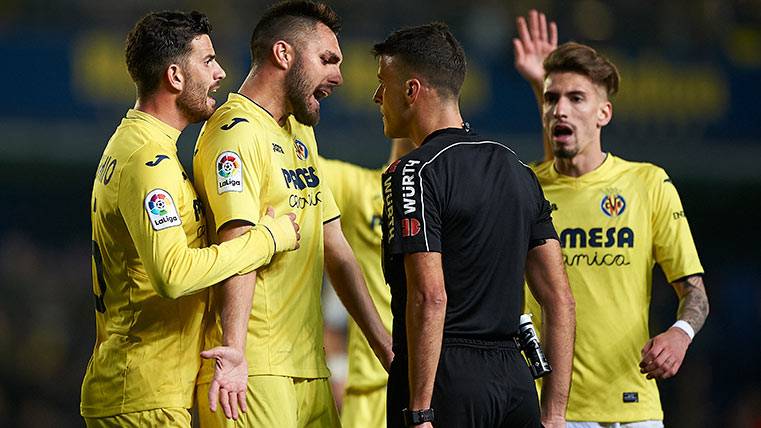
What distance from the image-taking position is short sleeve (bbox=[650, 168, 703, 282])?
238 inches

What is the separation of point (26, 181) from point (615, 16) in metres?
7.98

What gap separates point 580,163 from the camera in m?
6.27

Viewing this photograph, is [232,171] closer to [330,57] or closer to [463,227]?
[330,57]

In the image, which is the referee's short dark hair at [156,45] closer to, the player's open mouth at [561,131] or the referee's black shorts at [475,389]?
the referee's black shorts at [475,389]

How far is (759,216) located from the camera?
773 inches

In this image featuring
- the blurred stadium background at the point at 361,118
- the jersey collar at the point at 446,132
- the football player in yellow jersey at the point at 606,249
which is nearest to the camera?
the jersey collar at the point at 446,132

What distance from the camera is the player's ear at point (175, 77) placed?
192 inches

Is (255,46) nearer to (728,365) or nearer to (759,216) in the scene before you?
(728,365)

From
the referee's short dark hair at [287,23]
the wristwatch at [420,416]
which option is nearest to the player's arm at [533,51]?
the referee's short dark hair at [287,23]

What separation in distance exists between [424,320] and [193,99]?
1323mm

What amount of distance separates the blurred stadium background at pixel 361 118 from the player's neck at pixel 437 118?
8.89m

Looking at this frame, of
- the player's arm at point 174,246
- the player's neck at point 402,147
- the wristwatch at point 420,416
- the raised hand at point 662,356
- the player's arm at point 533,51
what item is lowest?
the wristwatch at point 420,416

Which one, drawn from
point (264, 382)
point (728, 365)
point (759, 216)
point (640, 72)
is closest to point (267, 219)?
point (264, 382)

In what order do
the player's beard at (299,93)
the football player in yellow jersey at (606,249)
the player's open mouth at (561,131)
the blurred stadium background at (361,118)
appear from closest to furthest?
the player's beard at (299,93), the football player in yellow jersey at (606,249), the player's open mouth at (561,131), the blurred stadium background at (361,118)
